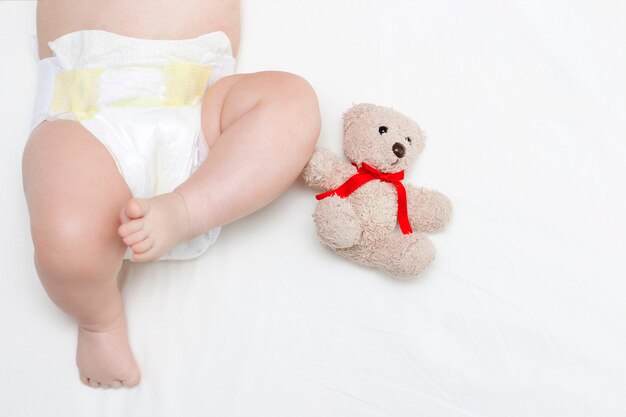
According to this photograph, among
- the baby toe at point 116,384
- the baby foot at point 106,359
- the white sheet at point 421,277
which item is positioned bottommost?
the baby toe at point 116,384

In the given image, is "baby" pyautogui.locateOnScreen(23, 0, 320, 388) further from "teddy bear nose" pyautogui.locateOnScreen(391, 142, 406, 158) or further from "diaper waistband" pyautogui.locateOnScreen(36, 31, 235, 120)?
"teddy bear nose" pyautogui.locateOnScreen(391, 142, 406, 158)

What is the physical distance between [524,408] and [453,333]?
5.6 inches

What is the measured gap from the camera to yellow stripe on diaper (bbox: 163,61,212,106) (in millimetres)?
1204

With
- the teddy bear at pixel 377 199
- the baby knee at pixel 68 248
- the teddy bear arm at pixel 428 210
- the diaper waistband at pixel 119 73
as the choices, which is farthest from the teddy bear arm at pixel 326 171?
the baby knee at pixel 68 248

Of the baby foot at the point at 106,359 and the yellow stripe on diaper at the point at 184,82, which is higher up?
the yellow stripe on diaper at the point at 184,82

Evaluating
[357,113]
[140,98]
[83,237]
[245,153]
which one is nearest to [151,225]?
[83,237]

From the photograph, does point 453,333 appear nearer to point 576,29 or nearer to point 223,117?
point 223,117

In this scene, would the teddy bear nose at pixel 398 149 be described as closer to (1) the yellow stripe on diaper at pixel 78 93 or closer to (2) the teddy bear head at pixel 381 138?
(2) the teddy bear head at pixel 381 138

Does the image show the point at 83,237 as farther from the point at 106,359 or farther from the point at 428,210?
the point at 428,210

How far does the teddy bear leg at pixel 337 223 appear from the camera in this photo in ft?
3.59

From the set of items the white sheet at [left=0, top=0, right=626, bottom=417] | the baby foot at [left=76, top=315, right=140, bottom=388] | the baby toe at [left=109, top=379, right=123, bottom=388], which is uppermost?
the white sheet at [left=0, top=0, right=626, bottom=417]

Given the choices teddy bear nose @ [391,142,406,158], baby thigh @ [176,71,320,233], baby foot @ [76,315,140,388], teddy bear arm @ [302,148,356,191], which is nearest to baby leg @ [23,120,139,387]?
baby foot @ [76,315,140,388]

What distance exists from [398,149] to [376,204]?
0.10 m

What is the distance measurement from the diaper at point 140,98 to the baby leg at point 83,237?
1.6 inches
